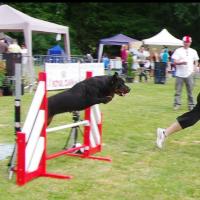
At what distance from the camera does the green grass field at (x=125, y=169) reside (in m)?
4.62

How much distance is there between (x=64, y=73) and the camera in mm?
14211

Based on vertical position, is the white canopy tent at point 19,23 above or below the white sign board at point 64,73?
above

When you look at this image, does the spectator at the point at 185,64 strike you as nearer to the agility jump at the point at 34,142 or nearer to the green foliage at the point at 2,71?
the green foliage at the point at 2,71

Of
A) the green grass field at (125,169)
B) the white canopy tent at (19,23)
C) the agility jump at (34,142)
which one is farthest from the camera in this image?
the white canopy tent at (19,23)

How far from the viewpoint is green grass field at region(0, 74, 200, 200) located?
4.62 m

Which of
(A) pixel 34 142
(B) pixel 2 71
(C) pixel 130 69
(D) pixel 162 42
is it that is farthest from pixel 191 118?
(D) pixel 162 42

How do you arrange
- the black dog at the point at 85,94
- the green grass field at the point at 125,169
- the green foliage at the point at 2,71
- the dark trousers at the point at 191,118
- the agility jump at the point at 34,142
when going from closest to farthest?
the green grass field at the point at 125,169 < the agility jump at the point at 34,142 < the black dog at the point at 85,94 < the dark trousers at the point at 191,118 < the green foliage at the point at 2,71

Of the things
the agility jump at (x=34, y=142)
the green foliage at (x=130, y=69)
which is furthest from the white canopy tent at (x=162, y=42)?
the agility jump at (x=34, y=142)

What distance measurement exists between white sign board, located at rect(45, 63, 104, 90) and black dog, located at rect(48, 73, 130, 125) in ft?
19.9

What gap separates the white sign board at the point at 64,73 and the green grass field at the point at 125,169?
3302 mm

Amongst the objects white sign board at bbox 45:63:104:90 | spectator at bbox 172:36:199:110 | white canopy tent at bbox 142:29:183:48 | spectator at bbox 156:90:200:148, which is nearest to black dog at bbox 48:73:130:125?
spectator at bbox 156:90:200:148

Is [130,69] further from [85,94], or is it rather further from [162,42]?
[85,94]

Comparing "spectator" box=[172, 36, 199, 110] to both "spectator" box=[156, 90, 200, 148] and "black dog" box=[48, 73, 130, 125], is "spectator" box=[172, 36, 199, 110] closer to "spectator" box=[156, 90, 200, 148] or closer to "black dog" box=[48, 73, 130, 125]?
"spectator" box=[156, 90, 200, 148]

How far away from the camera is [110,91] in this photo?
6191 millimetres
